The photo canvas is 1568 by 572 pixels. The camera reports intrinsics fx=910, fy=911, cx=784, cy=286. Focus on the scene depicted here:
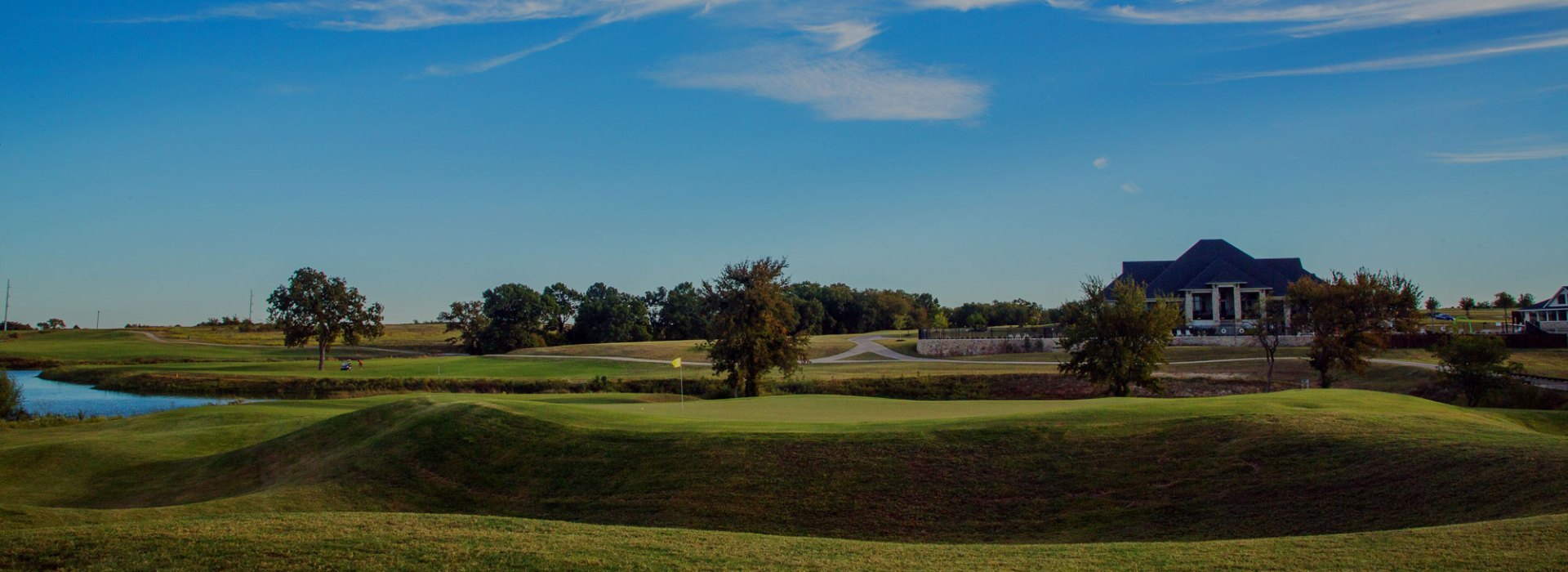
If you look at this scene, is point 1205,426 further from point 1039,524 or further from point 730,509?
point 730,509

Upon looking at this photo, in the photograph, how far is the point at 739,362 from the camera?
4078 cm

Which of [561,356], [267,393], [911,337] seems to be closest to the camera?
[267,393]

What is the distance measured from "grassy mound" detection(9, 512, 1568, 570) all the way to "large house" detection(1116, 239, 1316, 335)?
227ft

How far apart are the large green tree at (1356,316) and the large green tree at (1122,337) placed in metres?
8.03

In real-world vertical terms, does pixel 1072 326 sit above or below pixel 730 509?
above

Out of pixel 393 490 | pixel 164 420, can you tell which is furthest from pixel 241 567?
pixel 164 420

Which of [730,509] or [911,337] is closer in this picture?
[730,509]

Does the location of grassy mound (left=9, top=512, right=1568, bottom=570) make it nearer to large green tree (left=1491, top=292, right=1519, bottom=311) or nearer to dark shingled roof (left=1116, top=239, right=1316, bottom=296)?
dark shingled roof (left=1116, top=239, right=1316, bottom=296)

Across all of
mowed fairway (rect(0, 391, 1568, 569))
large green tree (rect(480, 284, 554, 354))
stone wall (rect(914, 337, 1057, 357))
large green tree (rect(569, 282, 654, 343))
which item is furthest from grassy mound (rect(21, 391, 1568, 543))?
large green tree (rect(569, 282, 654, 343))

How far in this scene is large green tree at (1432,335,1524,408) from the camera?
3381 cm

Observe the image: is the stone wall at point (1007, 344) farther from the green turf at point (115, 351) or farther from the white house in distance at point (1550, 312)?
the green turf at point (115, 351)

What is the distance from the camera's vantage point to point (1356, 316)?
41938 mm

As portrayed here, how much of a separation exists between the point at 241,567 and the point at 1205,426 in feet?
51.0

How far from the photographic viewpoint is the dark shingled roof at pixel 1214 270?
3118 inches
